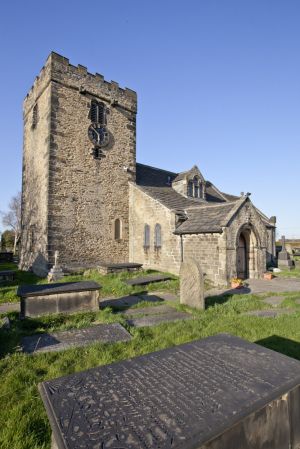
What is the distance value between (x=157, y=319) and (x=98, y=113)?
1581 cm

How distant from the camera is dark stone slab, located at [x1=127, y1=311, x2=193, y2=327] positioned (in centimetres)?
709

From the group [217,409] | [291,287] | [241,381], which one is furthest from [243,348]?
[291,287]

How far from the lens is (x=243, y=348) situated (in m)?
3.44

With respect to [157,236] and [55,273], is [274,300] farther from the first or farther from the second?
[55,273]

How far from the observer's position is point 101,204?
18.3m

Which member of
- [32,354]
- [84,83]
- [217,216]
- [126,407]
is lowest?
[32,354]

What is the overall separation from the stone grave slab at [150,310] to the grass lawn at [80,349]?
38cm

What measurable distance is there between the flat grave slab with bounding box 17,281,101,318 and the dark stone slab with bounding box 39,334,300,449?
5336mm

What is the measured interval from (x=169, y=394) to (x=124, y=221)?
57.0 feet

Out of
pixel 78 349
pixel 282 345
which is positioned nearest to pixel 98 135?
pixel 78 349

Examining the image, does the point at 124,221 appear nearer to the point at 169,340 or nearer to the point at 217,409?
the point at 169,340

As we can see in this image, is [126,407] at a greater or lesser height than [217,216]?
lesser

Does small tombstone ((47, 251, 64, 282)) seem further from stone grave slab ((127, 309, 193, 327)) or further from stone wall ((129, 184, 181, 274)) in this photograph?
stone grave slab ((127, 309, 193, 327))

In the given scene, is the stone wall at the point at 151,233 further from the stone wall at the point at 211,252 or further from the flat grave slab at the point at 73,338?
the flat grave slab at the point at 73,338
